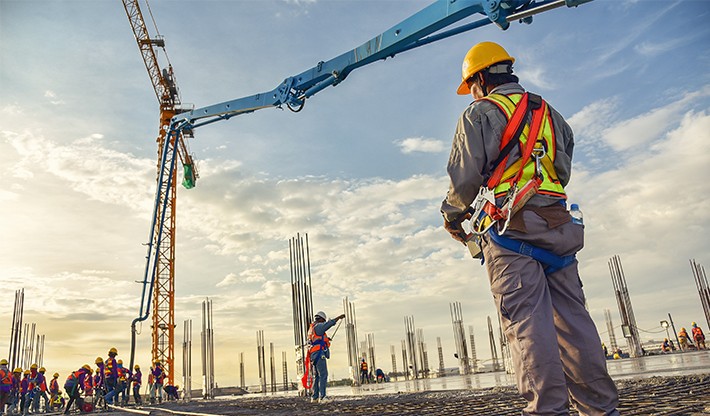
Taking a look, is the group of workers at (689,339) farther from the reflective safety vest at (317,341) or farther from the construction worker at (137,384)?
the construction worker at (137,384)

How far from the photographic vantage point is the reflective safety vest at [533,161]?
2.44m

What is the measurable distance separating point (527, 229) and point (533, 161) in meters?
0.33

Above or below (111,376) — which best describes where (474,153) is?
above

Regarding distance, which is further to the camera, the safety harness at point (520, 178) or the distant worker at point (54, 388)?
the distant worker at point (54, 388)

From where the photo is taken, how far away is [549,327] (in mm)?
2236

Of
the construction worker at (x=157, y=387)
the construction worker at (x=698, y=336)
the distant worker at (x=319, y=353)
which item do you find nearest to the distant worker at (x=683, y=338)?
the construction worker at (x=698, y=336)

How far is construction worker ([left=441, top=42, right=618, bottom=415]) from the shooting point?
2287mm

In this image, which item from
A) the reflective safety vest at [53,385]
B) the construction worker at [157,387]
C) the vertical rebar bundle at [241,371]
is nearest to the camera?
the construction worker at [157,387]

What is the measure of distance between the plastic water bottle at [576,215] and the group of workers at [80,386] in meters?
14.4

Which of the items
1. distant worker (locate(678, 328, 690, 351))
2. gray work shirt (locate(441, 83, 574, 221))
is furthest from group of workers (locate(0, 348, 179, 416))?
distant worker (locate(678, 328, 690, 351))

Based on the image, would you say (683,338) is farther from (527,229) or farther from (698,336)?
(527,229)

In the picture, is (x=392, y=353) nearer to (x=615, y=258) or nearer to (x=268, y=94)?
(x=615, y=258)

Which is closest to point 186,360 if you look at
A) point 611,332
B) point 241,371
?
point 241,371

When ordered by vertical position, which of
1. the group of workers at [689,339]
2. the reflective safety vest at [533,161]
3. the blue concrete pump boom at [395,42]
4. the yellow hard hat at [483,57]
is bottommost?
the group of workers at [689,339]
